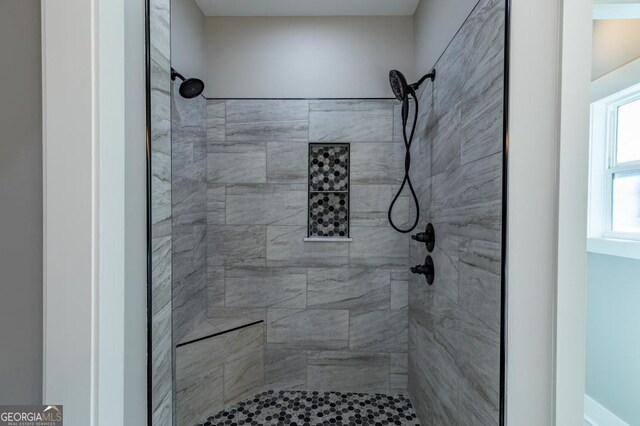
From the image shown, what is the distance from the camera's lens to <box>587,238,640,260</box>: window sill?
143 centimetres

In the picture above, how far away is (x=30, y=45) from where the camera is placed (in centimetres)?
56

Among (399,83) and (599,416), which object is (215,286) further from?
(599,416)

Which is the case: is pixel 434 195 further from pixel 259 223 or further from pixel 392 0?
pixel 392 0

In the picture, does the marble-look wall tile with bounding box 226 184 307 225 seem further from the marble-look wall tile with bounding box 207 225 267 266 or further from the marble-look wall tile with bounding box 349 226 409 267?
the marble-look wall tile with bounding box 349 226 409 267

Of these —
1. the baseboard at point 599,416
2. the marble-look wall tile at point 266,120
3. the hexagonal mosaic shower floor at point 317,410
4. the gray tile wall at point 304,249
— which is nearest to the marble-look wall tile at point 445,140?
the gray tile wall at point 304,249

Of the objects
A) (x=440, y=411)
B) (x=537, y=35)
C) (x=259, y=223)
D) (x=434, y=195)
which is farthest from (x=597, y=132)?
(x=259, y=223)

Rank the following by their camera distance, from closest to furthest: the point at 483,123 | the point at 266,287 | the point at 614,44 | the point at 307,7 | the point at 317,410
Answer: the point at 483,123 < the point at 614,44 < the point at 317,410 < the point at 307,7 < the point at 266,287

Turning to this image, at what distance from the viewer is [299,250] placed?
76.9 inches

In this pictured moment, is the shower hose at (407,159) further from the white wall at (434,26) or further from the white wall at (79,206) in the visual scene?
the white wall at (79,206)

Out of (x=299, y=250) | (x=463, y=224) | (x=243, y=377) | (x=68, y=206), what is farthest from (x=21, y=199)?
(x=243, y=377)

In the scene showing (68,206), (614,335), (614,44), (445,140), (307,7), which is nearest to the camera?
(68,206)

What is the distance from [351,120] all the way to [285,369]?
5.54 feet

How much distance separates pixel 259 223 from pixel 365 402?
1308mm

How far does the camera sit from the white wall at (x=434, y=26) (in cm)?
120
